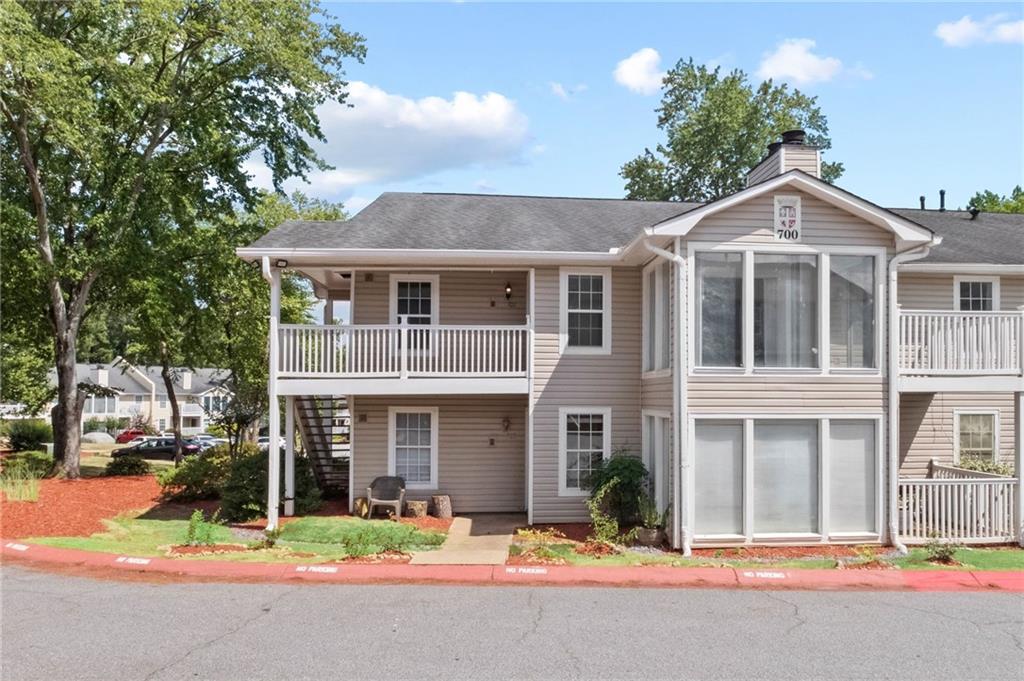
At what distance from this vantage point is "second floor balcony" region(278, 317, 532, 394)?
44.2 ft

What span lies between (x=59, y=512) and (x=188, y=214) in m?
11.6

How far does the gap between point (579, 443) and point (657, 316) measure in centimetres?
292

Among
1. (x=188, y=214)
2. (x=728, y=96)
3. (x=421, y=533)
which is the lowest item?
(x=421, y=533)

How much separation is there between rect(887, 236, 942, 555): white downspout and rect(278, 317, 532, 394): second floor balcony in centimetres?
594

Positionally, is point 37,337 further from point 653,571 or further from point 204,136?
point 653,571

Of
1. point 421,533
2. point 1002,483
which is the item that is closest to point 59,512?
point 421,533

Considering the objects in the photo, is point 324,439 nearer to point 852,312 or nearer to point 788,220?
point 788,220

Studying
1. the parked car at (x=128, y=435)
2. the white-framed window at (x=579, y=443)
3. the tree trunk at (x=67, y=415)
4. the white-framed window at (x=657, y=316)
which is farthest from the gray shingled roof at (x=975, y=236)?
the parked car at (x=128, y=435)

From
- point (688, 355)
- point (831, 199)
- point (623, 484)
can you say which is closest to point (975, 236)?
point (831, 199)

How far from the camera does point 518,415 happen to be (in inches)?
600

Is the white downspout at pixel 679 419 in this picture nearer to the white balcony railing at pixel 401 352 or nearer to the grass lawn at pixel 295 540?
the white balcony railing at pixel 401 352

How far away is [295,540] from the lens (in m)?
12.0

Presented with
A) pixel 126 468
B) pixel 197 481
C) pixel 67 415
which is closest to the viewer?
pixel 197 481

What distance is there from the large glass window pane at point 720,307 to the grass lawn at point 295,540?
513 centimetres
